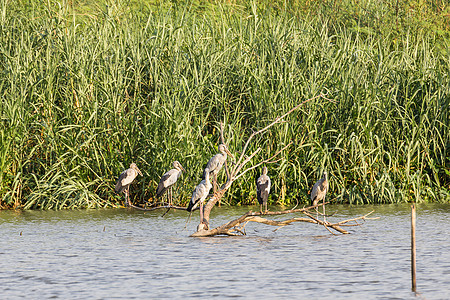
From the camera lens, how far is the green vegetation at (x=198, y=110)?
1241 cm

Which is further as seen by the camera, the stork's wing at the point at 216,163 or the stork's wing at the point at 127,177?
the stork's wing at the point at 127,177

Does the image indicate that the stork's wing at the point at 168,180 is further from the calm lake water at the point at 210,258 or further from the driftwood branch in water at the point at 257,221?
the driftwood branch in water at the point at 257,221

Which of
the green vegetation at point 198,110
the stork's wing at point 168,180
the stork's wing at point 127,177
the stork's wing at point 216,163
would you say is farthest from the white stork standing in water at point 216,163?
the green vegetation at point 198,110

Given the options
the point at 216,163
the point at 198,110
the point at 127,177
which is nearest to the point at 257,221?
the point at 216,163

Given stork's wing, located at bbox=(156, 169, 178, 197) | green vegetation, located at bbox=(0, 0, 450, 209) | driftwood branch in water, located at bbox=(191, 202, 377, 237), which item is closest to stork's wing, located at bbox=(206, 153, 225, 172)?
stork's wing, located at bbox=(156, 169, 178, 197)

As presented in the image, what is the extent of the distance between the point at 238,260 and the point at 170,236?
1.92 meters

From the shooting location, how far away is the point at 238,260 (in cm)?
856

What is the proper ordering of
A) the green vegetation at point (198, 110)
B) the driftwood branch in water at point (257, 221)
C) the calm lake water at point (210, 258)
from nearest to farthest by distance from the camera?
the calm lake water at point (210, 258), the driftwood branch in water at point (257, 221), the green vegetation at point (198, 110)

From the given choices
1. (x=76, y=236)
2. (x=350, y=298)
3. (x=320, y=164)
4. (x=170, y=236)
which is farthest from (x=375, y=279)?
(x=320, y=164)

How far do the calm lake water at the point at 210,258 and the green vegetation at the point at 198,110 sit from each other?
2.80ft

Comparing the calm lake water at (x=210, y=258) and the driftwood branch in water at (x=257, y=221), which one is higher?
the driftwood branch in water at (x=257, y=221)

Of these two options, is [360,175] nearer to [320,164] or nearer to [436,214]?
[320,164]

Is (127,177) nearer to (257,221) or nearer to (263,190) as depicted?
(263,190)

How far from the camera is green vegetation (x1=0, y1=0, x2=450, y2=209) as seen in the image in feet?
40.7
